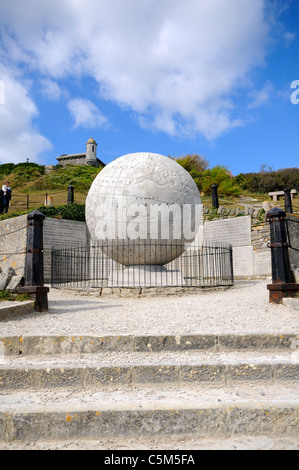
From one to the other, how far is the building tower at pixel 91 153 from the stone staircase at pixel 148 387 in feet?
198

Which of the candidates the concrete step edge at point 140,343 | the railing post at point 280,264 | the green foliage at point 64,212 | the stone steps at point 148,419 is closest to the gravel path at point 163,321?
the concrete step edge at point 140,343

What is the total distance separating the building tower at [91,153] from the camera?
2424 inches

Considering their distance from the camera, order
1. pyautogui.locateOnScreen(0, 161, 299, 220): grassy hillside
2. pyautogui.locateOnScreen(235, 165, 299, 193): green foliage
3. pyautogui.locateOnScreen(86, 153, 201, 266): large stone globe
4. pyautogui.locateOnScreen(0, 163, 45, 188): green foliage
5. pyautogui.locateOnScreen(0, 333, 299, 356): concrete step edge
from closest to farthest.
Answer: pyautogui.locateOnScreen(0, 333, 299, 356): concrete step edge → pyautogui.locateOnScreen(86, 153, 201, 266): large stone globe → pyautogui.locateOnScreen(0, 161, 299, 220): grassy hillside → pyautogui.locateOnScreen(235, 165, 299, 193): green foliage → pyautogui.locateOnScreen(0, 163, 45, 188): green foliage

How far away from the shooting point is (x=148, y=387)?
10.1ft

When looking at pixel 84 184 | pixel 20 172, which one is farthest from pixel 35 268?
pixel 20 172

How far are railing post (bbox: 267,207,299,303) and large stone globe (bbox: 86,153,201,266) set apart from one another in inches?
135

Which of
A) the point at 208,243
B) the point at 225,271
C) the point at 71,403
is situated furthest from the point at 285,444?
the point at 208,243

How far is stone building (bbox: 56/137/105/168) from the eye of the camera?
62.0 m

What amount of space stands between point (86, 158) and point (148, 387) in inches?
2442

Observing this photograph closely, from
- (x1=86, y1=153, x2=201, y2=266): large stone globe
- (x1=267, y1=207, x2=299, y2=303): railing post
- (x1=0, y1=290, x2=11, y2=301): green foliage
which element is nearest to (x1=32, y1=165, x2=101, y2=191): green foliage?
(x1=86, y1=153, x2=201, y2=266): large stone globe

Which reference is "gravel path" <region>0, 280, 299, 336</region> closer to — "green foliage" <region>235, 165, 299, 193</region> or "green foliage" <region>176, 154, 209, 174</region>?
"green foliage" <region>176, 154, 209, 174</region>

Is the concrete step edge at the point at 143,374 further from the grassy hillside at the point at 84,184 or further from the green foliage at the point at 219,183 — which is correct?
the green foliage at the point at 219,183

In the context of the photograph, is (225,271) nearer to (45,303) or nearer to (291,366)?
(45,303)

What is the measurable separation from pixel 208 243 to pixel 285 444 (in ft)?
45.1
